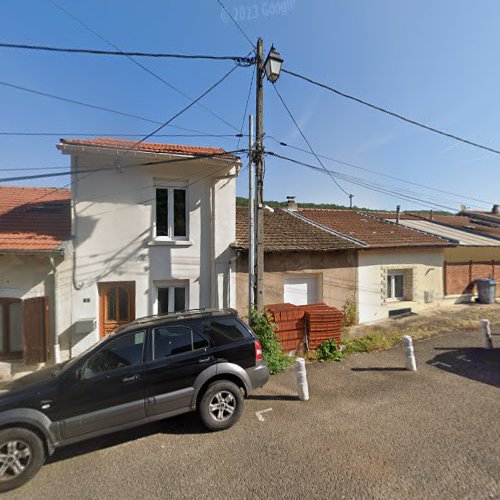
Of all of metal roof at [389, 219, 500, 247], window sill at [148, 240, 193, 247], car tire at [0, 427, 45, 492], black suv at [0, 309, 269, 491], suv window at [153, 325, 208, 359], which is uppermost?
metal roof at [389, 219, 500, 247]

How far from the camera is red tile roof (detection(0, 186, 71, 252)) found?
272 inches

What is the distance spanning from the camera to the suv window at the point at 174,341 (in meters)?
4.40

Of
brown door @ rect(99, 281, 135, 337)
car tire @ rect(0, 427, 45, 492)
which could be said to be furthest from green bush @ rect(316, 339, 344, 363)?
car tire @ rect(0, 427, 45, 492)

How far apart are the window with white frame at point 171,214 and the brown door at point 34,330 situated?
338cm

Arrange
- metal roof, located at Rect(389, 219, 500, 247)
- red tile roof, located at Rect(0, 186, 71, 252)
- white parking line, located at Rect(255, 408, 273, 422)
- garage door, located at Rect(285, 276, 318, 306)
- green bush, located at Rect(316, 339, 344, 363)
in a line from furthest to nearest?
metal roof, located at Rect(389, 219, 500, 247), garage door, located at Rect(285, 276, 318, 306), green bush, located at Rect(316, 339, 344, 363), red tile roof, located at Rect(0, 186, 71, 252), white parking line, located at Rect(255, 408, 273, 422)

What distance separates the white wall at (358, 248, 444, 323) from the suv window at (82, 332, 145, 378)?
859 centimetres

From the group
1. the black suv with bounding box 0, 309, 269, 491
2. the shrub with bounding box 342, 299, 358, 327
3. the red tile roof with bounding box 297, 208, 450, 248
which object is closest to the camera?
the black suv with bounding box 0, 309, 269, 491

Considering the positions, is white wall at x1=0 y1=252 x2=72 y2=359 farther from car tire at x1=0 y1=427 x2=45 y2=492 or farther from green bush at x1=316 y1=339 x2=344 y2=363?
green bush at x1=316 y1=339 x2=344 y2=363

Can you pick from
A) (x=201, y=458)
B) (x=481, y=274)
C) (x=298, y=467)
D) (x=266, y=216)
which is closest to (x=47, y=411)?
(x=201, y=458)

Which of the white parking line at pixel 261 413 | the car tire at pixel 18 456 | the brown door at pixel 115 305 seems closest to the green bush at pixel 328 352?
the white parking line at pixel 261 413

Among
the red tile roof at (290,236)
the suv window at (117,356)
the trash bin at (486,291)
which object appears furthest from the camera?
the trash bin at (486,291)

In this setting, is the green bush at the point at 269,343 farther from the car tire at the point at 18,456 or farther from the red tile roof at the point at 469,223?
the red tile roof at the point at 469,223

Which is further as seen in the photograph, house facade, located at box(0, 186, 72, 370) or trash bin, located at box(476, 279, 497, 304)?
trash bin, located at box(476, 279, 497, 304)

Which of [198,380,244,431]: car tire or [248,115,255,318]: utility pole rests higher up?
[248,115,255,318]: utility pole
